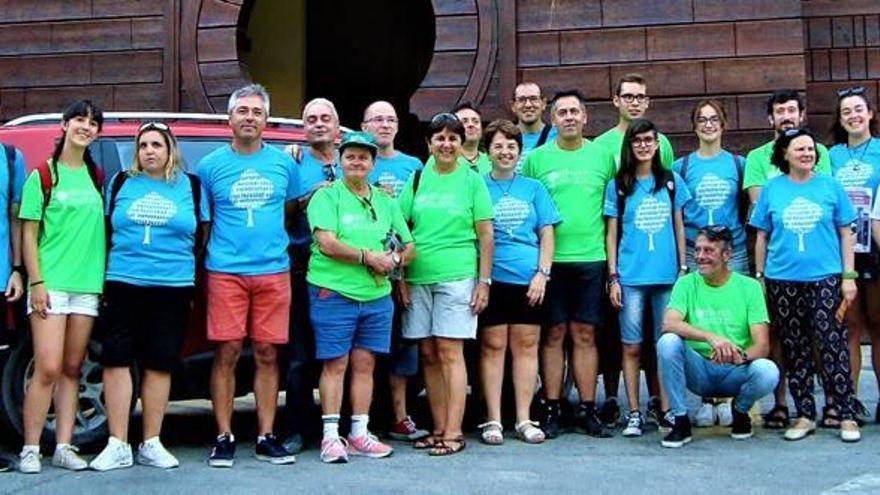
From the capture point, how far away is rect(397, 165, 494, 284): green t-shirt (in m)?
6.18

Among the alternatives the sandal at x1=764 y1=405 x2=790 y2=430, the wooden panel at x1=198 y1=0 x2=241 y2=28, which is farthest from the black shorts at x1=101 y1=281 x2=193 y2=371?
the wooden panel at x1=198 y1=0 x2=241 y2=28

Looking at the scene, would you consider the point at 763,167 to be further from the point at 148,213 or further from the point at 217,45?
the point at 217,45

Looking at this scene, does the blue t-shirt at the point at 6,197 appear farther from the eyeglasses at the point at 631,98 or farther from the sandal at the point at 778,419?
the sandal at the point at 778,419

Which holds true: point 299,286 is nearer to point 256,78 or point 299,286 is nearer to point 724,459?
point 724,459

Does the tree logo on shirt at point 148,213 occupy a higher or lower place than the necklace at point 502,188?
lower

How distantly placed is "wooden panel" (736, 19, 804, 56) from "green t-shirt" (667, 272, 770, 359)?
12.6 ft

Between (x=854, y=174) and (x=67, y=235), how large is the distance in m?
4.62

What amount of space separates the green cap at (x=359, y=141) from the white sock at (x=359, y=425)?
142cm

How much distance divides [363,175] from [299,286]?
2.54 ft

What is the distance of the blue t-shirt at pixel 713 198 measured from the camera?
684cm

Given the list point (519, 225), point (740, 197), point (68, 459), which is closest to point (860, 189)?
point (740, 197)

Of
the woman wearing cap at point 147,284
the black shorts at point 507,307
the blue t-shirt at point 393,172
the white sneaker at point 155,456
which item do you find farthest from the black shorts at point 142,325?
the black shorts at point 507,307

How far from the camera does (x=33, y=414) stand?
5680mm

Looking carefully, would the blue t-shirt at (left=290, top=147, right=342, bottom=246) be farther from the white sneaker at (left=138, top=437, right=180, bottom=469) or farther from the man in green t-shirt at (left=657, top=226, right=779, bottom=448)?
the man in green t-shirt at (left=657, top=226, right=779, bottom=448)
